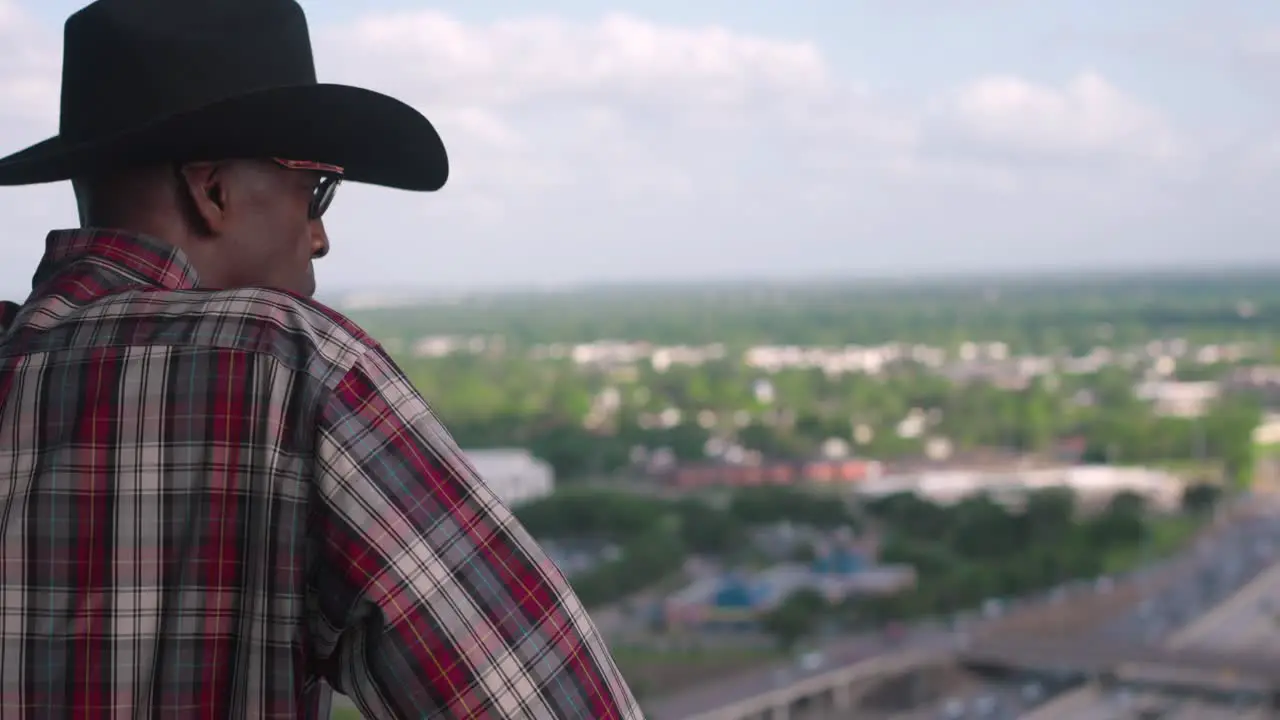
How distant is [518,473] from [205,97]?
1455 cm

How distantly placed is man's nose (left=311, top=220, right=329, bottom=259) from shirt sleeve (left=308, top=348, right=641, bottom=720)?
5.3 inches

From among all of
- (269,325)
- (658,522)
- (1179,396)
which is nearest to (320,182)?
(269,325)

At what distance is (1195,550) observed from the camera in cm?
1391

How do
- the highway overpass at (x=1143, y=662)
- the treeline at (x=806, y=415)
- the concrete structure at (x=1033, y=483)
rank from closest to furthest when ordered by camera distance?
the highway overpass at (x=1143, y=662) → the concrete structure at (x=1033, y=483) → the treeline at (x=806, y=415)

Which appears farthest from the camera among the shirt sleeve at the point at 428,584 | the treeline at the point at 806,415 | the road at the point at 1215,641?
the treeline at the point at 806,415

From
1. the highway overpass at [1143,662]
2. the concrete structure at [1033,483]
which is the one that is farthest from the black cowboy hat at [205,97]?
the concrete structure at [1033,483]

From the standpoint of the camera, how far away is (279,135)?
0.50 metres

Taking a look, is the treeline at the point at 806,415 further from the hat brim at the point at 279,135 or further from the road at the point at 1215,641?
the hat brim at the point at 279,135

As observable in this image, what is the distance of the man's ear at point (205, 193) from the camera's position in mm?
507

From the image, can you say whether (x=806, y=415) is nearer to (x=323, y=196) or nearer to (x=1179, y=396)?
(x=1179, y=396)

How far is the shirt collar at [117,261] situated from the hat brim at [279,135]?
0.09ft

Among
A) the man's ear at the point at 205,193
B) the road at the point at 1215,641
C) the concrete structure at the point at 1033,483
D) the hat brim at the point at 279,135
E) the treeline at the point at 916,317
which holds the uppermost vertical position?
the treeline at the point at 916,317

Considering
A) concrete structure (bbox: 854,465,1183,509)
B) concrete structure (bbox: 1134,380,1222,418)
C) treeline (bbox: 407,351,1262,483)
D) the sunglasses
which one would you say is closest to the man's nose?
the sunglasses

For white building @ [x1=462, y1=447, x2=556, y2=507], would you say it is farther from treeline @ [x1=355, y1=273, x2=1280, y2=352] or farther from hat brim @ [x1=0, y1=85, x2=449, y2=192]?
hat brim @ [x1=0, y1=85, x2=449, y2=192]
